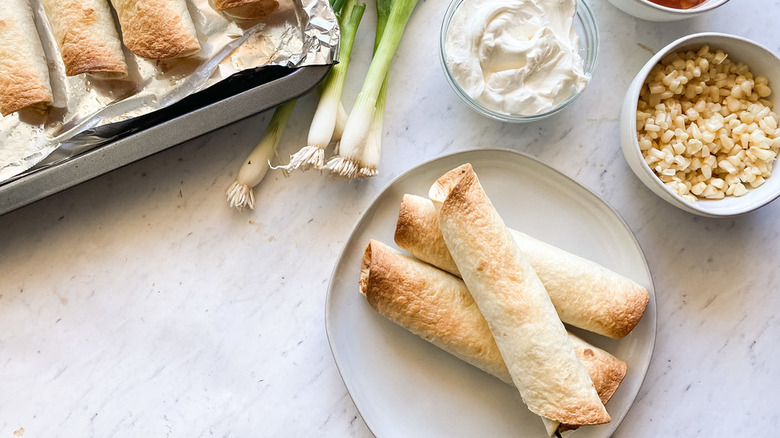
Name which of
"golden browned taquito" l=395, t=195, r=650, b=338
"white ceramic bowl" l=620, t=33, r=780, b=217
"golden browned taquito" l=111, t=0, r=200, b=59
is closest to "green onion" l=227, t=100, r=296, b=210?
"golden browned taquito" l=111, t=0, r=200, b=59

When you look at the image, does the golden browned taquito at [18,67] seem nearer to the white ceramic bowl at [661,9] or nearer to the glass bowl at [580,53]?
the glass bowl at [580,53]

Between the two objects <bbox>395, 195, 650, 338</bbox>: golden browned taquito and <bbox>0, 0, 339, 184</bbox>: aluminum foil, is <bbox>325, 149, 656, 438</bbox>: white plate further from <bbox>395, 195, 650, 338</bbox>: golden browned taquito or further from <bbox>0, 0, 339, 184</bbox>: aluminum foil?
<bbox>0, 0, 339, 184</bbox>: aluminum foil

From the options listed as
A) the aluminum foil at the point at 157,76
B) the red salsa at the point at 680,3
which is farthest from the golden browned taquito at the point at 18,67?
the red salsa at the point at 680,3

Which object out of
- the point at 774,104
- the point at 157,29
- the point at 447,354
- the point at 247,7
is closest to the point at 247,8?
the point at 247,7

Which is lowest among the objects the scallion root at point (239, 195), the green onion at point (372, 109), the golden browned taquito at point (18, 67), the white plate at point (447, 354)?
the white plate at point (447, 354)

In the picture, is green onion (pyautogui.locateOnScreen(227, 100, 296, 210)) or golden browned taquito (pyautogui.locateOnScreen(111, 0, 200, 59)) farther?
green onion (pyautogui.locateOnScreen(227, 100, 296, 210))
